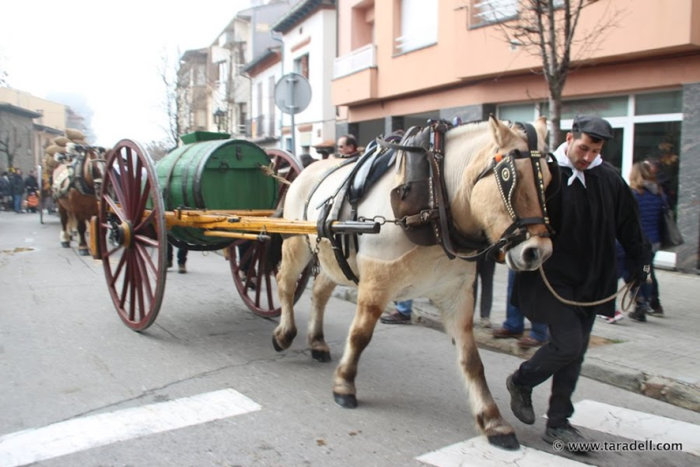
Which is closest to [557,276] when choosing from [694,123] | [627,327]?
[627,327]

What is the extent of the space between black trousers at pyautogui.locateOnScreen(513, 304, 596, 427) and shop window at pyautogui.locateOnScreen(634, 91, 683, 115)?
6.90m

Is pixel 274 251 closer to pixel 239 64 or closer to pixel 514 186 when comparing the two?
pixel 514 186

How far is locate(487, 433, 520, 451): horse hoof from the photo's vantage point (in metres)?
3.41

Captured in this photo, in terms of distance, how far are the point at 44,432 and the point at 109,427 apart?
0.36 m

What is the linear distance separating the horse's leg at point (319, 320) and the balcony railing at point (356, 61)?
11.3 metres

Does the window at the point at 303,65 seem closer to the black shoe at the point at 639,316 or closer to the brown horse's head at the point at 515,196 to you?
the black shoe at the point at 639,316

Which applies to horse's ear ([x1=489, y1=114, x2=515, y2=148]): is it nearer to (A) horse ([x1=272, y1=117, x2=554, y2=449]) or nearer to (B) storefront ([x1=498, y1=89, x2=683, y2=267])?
(A) horse ([x1=272, y1=117, x2=554, y2=449])

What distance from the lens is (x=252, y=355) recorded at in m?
5.19

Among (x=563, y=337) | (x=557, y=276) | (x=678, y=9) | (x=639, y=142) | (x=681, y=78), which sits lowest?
(x=563, y=337)

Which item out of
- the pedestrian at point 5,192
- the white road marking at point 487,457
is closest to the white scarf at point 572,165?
the white road marking at point 487,457

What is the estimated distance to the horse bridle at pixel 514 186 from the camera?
299 centimetres

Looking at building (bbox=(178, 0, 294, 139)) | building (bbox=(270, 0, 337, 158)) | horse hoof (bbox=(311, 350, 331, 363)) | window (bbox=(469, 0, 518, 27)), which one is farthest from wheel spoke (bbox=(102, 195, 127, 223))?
building (bbox=(178, 0, 294, 139))

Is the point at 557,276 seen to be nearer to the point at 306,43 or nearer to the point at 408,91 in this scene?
the point at 408,91

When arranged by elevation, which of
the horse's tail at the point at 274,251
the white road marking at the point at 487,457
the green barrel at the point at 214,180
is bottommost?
the white road marking at the point at 487,457
